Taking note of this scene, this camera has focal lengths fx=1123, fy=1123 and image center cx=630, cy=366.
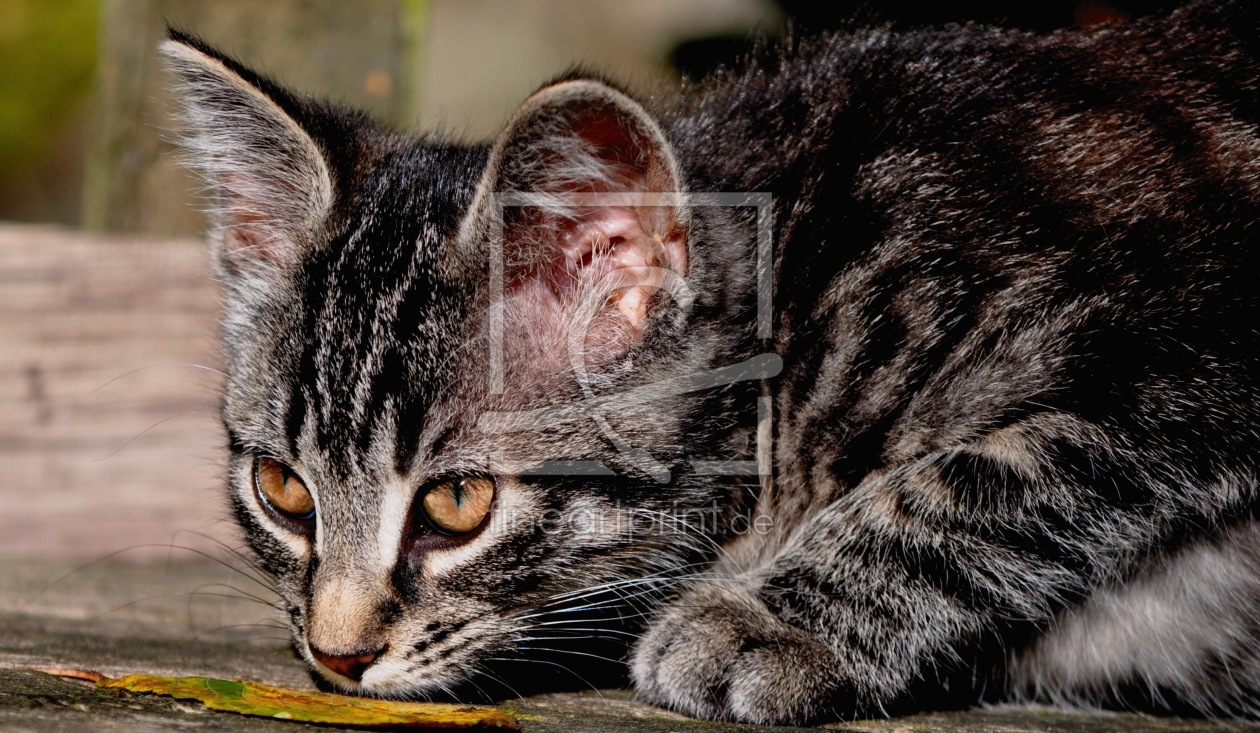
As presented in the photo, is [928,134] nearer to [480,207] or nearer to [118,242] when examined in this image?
[480,207]

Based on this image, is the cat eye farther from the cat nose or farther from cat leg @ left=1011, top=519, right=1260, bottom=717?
cat leg @ left=1011, top=519, right=1260, bottom=717

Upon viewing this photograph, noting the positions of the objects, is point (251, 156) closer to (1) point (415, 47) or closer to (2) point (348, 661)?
(2) point (348, 661)

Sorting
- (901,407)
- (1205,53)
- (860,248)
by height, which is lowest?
(901,407)

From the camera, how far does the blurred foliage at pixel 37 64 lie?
31.1 feet

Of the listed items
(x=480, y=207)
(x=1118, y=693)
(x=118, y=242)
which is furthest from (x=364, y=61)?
(x=1118, y=693)

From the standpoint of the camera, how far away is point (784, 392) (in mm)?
2010

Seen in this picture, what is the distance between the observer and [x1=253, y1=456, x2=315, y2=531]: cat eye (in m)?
1.89

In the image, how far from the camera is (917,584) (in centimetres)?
182

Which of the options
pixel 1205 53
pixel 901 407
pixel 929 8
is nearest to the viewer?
pixel 901 407

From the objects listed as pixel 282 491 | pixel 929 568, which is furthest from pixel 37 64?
pixel 929 568

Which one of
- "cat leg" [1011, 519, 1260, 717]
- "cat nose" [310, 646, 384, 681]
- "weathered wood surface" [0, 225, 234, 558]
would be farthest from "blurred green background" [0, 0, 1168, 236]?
"cat leg" [1011, 519, 1260, 717]

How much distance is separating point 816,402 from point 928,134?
533 mm

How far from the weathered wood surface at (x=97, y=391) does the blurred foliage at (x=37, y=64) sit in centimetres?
755

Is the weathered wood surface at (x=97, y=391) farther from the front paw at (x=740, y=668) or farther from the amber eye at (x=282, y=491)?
the front paw at (x=740, y=668)
